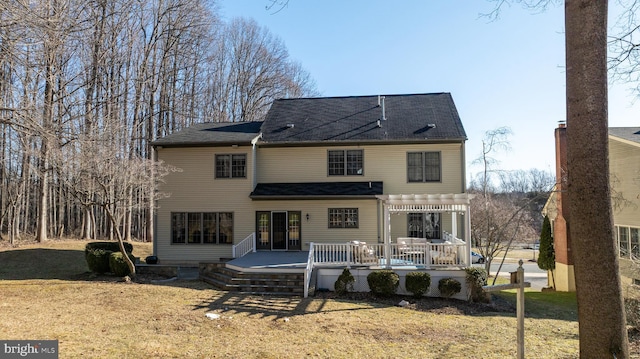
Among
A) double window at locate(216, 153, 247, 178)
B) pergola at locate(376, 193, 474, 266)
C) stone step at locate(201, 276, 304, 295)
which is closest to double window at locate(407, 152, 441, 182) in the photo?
pergola at locate(376, 193, 474, 266)

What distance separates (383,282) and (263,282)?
378 cm

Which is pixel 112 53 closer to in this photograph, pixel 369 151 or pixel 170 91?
pixel 170 91

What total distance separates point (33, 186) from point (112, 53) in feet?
38.2

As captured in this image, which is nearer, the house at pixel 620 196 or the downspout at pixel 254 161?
the house at pixel 620 196

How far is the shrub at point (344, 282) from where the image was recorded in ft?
39.8

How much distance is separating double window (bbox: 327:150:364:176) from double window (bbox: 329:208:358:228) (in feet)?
5.49

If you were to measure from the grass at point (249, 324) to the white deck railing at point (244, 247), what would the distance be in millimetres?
2508

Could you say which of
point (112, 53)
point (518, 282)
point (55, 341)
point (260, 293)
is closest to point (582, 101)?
point (518, 282)

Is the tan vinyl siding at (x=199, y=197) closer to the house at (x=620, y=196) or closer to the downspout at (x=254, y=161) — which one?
the downspout at (x=254, y=161)

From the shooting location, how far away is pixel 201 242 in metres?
16.6

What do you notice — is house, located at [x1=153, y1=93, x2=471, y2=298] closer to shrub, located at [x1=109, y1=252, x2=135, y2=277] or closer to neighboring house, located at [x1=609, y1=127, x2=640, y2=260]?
shrub, located at [x1=109, y1=252, x2=135, y2=277]

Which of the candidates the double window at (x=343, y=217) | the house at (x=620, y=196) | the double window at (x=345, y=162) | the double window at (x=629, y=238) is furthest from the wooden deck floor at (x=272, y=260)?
the double window at (x=629, y=238)

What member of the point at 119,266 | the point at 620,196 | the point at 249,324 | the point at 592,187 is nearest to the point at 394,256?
the point at 249,324

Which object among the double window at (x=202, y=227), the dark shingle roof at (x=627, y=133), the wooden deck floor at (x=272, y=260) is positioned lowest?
the wooden deck floor at (x=272, y=260)
